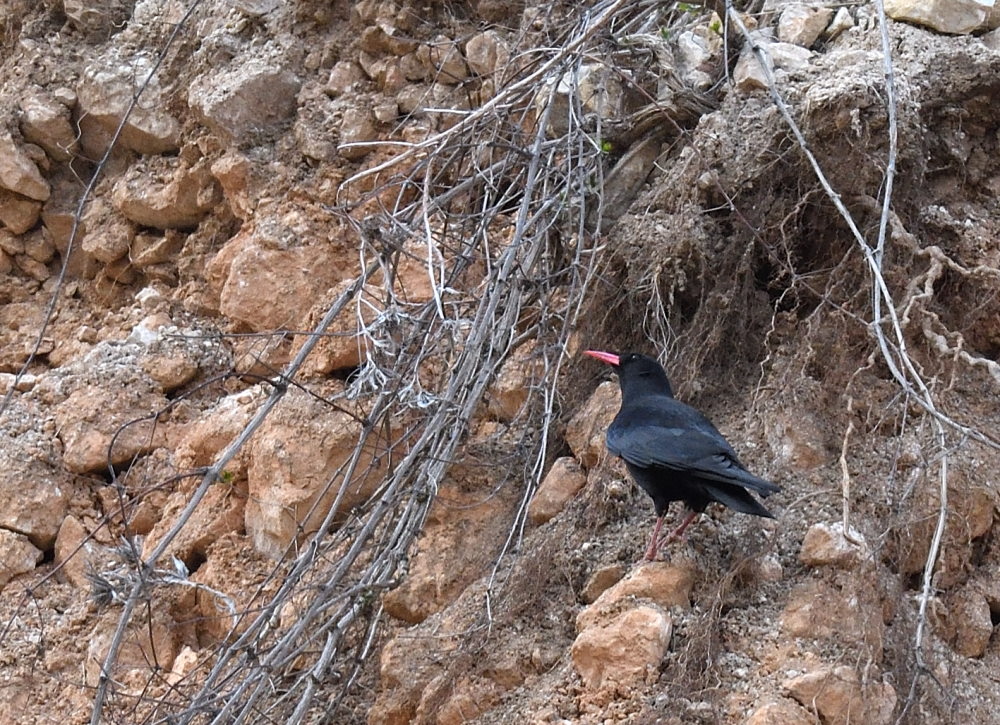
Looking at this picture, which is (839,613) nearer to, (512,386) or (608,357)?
(608,357)

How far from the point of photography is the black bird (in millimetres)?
3957

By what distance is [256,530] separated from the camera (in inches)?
193

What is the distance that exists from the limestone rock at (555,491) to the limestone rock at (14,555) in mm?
2033

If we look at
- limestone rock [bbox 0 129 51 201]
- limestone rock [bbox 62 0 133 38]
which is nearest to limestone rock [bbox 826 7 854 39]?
limestone rock [bbox 62 0 133 38]

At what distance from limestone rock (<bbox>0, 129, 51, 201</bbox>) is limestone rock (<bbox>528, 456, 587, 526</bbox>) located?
3.15 meters

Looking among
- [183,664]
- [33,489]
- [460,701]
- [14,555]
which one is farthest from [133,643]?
[460,701]

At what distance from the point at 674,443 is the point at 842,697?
3.16 feet

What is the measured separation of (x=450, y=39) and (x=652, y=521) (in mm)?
2724

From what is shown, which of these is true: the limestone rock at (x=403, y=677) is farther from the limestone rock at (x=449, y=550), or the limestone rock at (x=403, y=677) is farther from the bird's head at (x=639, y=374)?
the bird's head at (x=639, y=374)

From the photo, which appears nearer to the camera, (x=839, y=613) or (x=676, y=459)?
(x=839, y=613)

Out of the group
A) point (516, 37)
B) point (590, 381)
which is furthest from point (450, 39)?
point (590, 381)

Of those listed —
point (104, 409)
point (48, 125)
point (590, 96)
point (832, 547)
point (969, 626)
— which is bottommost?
point (969, 626)

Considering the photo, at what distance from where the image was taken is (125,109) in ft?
20.5

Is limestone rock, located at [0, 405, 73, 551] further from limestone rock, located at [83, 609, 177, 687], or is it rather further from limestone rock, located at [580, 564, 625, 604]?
limestone rock, located at [580, 564, 625, 604]
